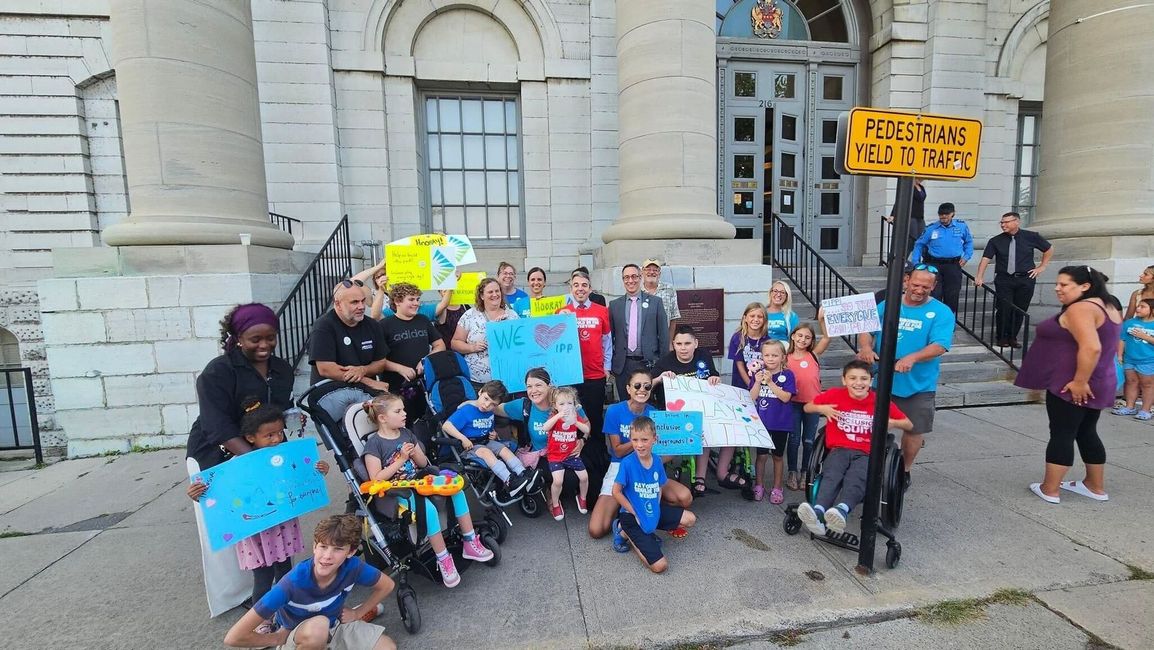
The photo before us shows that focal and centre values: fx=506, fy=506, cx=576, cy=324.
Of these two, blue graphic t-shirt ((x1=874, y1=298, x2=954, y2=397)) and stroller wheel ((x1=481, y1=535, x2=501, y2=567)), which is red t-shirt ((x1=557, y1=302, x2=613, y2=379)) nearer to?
stroller wheel ((x1=481, y1=535, x2=501, y2=567))

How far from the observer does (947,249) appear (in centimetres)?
747

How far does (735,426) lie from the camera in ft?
13.5

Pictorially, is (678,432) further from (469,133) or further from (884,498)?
(469,133)

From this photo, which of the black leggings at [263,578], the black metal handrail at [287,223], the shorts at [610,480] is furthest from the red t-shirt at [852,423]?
the black metal handrail at [287,223]

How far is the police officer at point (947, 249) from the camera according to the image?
7.45 metres

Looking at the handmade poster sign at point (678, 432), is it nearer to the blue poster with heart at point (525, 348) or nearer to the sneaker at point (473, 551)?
the blue poster with heart at point (525, 348)

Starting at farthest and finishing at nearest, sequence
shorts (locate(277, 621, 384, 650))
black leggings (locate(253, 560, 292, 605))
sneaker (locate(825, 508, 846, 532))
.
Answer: sneaker (locate(825, 508, 846, 532)), black leggings (locate(253, 560, 292, 605)), shorts (locate(277, 621, 384, 650))

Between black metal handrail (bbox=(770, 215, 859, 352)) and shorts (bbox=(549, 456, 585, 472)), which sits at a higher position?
black metal handrail (bbox=(770, 215, 859, 352))

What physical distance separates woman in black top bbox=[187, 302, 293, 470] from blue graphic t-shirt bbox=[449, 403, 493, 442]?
4.23 ft

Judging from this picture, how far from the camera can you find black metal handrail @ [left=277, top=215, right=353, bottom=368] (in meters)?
6.40

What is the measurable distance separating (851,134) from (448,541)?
344cm

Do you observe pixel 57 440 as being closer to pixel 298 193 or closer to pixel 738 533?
pixel 298 193

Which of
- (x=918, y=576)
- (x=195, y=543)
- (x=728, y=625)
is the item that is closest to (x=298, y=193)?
(x=195, y=543)

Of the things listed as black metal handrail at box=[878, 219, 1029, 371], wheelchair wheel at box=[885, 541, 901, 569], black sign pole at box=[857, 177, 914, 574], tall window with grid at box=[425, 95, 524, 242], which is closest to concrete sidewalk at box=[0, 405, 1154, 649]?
wheelchair wheel at box=[885, 541, 901, 569]
